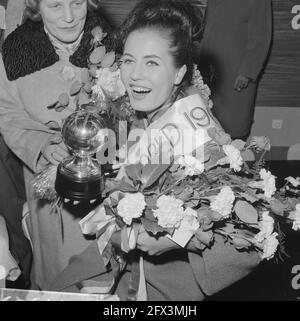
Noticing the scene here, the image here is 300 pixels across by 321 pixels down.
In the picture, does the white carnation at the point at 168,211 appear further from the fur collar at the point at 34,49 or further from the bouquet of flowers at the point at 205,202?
the fur collar at the point at 34,49

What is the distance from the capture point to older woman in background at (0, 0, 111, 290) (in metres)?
1.32

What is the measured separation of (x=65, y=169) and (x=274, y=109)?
1.15m

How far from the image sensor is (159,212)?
3.10 ft

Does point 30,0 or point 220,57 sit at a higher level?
point 30,0

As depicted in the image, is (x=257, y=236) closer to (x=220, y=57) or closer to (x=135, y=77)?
(x=135, y=77)

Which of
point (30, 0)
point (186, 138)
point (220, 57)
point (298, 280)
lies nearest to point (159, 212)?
point (186, 138)

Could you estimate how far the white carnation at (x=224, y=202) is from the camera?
3.10 ft

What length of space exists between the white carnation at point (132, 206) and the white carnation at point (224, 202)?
5.9 inches

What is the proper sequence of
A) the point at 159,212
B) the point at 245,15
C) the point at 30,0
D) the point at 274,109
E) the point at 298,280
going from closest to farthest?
→ the point at 159,212 → the point at 30,0 → the point at 245,15 → the point at 298,280 → the point at 274,109

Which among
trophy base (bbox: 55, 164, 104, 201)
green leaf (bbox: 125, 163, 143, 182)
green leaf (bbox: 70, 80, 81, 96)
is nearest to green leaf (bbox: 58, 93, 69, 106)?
green leaf (bbox: 70, 80, 81, 96)

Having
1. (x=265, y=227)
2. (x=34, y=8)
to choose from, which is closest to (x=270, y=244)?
(x=265, y=227)

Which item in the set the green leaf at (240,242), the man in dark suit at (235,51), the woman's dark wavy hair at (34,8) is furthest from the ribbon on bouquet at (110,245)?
the man in dark suit at (235,51)

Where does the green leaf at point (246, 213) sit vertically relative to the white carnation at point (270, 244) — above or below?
above

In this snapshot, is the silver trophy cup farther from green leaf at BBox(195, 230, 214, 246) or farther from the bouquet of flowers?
green leaf at BBox(195, 230, 214, 246)
